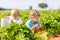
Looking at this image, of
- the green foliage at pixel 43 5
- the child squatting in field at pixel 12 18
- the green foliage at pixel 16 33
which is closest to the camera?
the green foliage at pixel 16 33

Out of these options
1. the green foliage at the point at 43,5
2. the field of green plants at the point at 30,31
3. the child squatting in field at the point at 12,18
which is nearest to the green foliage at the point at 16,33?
the field of green plants at the point at 30,31

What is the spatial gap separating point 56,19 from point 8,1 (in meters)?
0.74

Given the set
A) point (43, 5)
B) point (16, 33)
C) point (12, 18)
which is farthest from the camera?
point (43, 5)

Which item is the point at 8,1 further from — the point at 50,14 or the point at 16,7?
the point at 50,14

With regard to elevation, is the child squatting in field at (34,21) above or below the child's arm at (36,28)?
above

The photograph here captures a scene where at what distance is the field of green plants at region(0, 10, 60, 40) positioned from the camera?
6.96ft

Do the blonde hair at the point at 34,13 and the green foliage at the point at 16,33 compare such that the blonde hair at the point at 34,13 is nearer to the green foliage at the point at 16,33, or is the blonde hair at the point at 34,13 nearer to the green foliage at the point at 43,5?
the green foliage at the point at 43,5

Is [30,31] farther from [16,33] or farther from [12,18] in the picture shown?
[12,18]

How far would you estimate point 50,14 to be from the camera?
2.73 m

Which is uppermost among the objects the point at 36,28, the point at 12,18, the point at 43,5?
the point at 43,5

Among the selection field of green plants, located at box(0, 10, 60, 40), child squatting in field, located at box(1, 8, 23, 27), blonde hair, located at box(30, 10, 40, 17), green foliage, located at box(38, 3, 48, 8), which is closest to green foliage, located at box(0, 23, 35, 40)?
field of green plants, located at box(0, 10, 60, 40)

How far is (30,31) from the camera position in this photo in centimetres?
220

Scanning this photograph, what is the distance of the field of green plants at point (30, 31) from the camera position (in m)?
2.12

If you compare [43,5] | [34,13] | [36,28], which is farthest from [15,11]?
[43,5]
